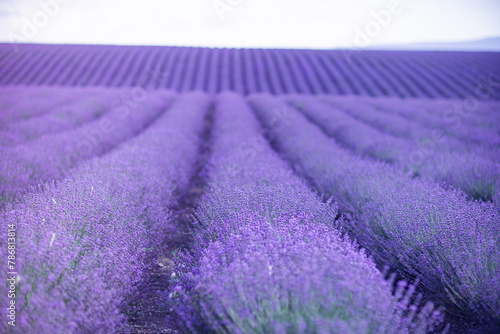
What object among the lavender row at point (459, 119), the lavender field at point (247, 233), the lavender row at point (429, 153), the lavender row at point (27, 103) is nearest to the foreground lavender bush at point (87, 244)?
the lavender field at point (247, 233)

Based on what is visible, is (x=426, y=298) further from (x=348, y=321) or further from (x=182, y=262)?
(x=182, y=262)

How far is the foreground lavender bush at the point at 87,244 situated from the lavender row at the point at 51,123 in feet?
6.67

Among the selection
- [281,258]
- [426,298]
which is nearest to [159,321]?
[281,258]

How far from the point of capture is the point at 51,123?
5984 millimetres

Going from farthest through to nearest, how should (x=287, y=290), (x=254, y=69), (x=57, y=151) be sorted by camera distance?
(x=254, y=69)
(x=57, y=151)
(x=287, y=290)

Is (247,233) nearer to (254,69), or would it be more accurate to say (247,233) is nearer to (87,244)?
(87,244)

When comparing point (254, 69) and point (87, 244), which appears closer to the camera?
point (87, 244)

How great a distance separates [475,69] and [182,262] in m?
21.2

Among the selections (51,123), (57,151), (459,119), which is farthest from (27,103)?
(459,119)

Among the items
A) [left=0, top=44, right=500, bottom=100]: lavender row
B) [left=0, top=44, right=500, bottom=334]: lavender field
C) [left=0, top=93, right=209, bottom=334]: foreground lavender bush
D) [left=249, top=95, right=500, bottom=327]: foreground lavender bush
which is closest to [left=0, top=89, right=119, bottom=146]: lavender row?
[left=0, top=44, right=500, bottom=334]: lavender field

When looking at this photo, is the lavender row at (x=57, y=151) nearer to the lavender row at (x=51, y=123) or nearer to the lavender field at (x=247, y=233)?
the lavender field at (x=247, y=233)

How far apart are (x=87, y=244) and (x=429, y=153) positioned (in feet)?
13.2

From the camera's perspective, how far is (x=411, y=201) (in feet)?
8.44

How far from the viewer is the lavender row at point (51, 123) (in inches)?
187
